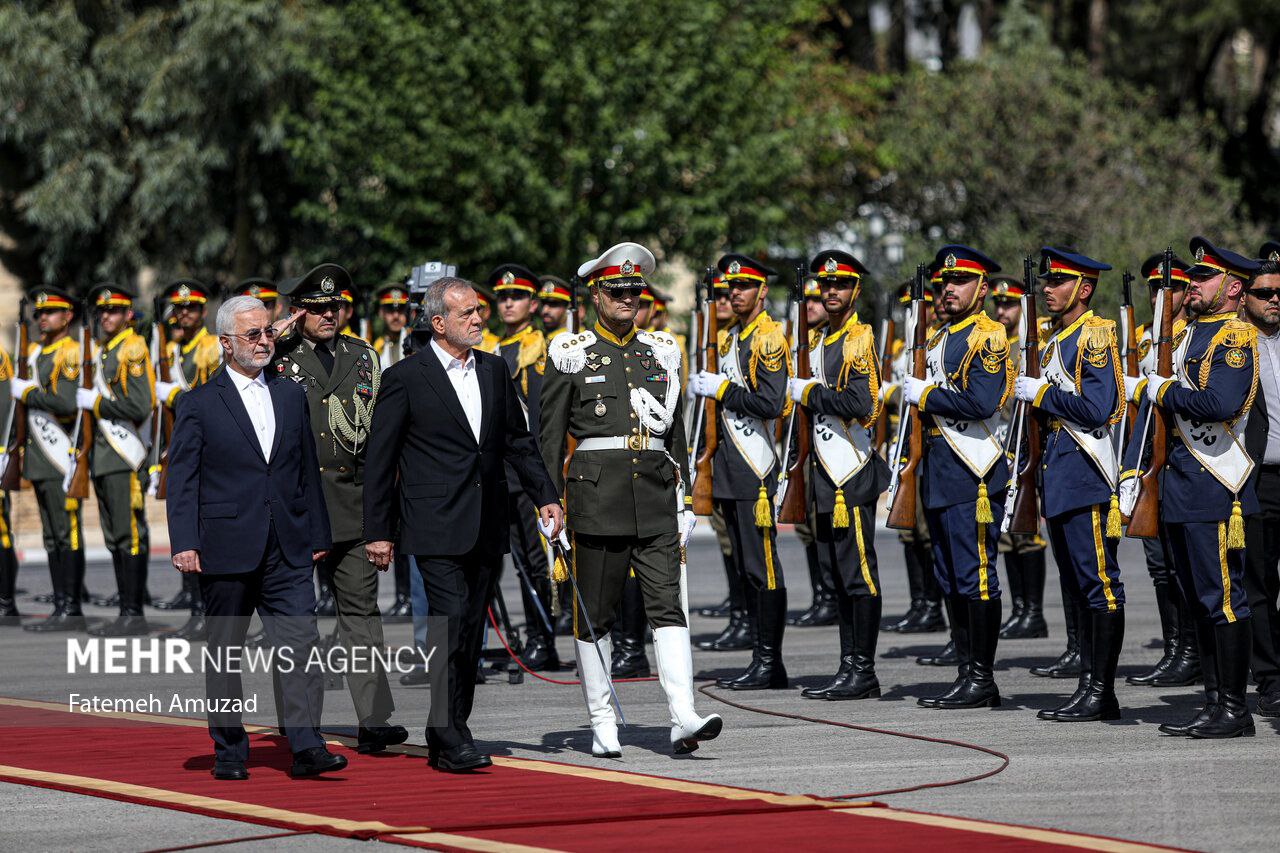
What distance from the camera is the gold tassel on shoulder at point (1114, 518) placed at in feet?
31.0

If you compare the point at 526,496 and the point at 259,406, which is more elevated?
the point at 259,406

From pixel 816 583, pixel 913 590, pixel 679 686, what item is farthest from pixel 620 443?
pixel 816 583

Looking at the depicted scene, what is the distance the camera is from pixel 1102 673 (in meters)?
9.39

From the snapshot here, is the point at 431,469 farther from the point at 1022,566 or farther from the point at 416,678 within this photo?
the point at 1022,566

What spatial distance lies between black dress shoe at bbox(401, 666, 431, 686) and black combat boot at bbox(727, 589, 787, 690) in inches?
69.2

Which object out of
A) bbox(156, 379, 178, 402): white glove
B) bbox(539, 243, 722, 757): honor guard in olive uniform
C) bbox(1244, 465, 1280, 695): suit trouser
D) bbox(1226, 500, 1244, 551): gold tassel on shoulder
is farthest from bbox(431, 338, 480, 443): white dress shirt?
bbox(156, 379, 178, 402): white glove

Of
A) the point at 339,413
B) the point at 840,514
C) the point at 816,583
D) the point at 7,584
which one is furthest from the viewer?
the point at 7,584

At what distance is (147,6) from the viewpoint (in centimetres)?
2909

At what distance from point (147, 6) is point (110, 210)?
10.3 feet

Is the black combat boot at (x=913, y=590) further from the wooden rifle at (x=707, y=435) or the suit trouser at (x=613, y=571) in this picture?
the suit trouser at (x=613, y=571)

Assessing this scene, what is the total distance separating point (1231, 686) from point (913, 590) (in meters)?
5.20

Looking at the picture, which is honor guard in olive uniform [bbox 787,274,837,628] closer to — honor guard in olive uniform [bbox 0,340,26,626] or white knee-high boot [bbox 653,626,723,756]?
white knee-high boot [bbox 653,626,723,756]

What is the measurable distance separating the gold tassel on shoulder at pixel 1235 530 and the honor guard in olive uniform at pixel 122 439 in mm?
7487

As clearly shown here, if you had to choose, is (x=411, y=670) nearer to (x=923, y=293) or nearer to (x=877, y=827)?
(x=923, y=293)
